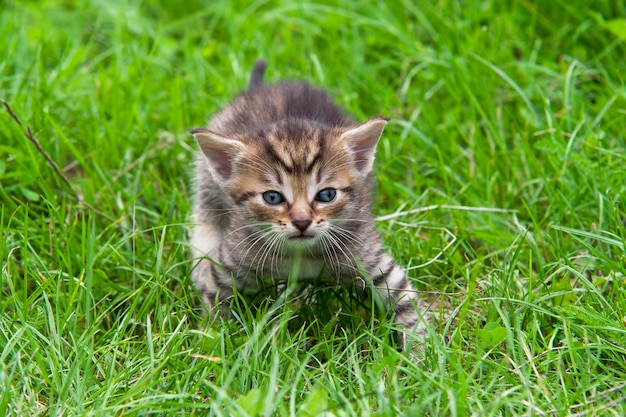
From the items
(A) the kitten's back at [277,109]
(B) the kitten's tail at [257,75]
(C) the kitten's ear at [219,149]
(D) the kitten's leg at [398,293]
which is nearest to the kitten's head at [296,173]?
(C) the kitten's ear at [219,149]

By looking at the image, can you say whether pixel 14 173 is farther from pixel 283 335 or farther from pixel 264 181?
pixel 283 335

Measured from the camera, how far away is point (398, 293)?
4.33 m

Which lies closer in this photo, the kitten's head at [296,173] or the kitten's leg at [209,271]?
the kitten's head at [296,173]

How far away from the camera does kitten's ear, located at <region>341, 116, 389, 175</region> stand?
4.29 metres

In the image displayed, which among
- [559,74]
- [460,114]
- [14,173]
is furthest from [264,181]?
[559,74]

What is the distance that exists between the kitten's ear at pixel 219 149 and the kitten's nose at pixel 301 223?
552 mm

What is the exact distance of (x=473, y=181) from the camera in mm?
5234

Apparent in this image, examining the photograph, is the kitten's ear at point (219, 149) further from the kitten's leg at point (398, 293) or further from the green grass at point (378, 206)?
the kitten's leg at point (398, 293)

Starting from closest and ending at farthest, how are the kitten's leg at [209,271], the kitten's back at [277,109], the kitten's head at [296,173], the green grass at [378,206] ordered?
the green grass at [378,206] → the kitten's head at [296,173] → the kitten's leg at [209,271] → the kitten's back at [277,109]

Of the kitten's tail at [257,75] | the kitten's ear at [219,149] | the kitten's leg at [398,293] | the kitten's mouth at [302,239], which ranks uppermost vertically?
the kitten's tail at [257,75]

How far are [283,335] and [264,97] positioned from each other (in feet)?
5.94

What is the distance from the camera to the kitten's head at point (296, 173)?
4118 mm

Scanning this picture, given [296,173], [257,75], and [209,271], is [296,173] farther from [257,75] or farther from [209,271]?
[257,75]

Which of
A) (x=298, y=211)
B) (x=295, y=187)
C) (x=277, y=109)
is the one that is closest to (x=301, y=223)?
(x=298, y=211)
